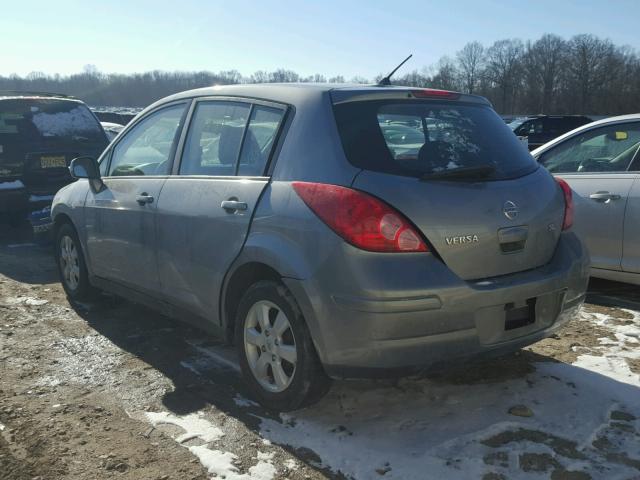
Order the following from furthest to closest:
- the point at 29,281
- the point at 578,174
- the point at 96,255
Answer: the point at 29,281
the point at 578,174
the point at 96,255

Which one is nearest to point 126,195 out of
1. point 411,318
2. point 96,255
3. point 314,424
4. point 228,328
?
point 96,255

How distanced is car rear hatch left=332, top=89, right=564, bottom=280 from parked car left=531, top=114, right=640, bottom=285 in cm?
182

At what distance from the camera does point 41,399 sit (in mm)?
3584

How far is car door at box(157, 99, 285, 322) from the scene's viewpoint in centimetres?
343

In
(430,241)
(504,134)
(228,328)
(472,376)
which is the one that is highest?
(504,134)

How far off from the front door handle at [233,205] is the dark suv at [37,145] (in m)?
5.61

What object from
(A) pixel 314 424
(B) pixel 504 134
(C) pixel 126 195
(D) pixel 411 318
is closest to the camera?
(D) pixel 411 318

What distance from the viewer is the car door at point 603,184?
5074mm

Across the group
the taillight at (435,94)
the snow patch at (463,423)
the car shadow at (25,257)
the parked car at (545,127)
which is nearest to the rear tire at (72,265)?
the car shadow at (25,257)

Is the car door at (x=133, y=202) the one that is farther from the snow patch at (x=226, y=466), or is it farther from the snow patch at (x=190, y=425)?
the snow patch at (x=226, y=466)

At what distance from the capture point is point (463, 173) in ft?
10.0

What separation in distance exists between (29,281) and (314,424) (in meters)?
4.27

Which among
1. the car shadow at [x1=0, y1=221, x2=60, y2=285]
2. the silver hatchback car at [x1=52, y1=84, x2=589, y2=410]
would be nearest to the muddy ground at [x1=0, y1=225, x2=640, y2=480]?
the silver hatchback car at [x1=52, y1=84, x2=589, y2=410]

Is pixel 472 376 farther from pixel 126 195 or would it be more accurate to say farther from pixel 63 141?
pixel 63 141
